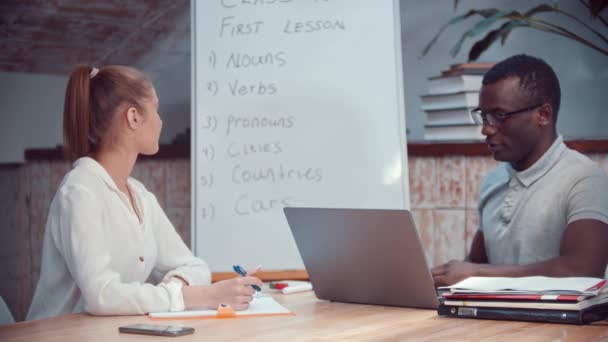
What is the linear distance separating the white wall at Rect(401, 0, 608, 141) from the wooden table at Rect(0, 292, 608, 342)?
1.58 metres

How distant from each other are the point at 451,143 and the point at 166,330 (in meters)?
1.71

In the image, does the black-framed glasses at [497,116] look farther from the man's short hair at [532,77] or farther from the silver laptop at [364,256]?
the silver laptop at [364,256]

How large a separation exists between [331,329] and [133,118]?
30.3 inches

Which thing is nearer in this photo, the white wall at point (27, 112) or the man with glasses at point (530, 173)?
the man with glasses at point (530, 173)

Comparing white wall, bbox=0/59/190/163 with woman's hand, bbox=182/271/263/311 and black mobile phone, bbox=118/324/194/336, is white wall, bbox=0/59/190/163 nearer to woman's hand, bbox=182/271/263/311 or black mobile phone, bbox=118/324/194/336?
woman's hand, bbox=182/271/263/311

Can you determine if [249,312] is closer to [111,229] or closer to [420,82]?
[111,229]

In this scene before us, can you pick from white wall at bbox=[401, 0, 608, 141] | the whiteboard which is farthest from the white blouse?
white wall at bbox=[401, 0, 608, 141]

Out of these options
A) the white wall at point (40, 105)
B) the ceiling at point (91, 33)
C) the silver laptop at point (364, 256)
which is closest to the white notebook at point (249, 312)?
the silver laptop at point (364, 256)

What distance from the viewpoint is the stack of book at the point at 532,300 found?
150 centimetres

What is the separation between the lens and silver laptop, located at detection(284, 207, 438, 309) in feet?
5.33

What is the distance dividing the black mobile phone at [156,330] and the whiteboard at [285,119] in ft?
4.42

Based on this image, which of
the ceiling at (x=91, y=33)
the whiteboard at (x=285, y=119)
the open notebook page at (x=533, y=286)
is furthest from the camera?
the ceiling at (x=91, y=33)

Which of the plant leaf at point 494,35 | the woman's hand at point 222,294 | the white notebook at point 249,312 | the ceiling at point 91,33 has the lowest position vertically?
the white notebook at point 249,312

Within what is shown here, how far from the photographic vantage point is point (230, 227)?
112 inches
